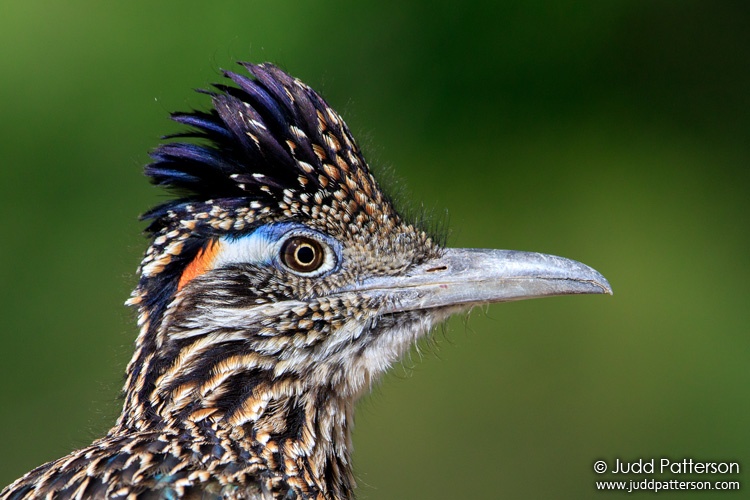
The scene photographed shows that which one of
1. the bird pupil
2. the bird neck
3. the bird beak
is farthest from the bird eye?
the bird neck

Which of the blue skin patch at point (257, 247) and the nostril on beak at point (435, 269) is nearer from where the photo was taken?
the blue skin patch at point (257, 247)

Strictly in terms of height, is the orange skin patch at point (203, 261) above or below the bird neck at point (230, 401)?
above

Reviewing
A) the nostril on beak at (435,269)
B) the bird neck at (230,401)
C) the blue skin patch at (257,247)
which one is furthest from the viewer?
the nostril on beak at (435,269)

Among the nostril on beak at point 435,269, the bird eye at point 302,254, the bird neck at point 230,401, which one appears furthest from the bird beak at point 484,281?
the bird neck at point 230,401

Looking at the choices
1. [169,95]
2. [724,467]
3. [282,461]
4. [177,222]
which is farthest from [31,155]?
[724,467]

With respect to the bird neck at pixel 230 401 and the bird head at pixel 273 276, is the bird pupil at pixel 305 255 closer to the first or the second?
the bird head at pixel 273 276

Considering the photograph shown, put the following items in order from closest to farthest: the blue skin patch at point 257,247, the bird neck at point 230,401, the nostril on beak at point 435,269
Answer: the bird neck at point 230,401 < the blue skin patch at point 257,247 < the nostril on beak at point 435,269

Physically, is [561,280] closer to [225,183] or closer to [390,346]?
[390,346]

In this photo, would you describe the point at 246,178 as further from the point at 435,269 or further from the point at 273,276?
the point at 435,269
